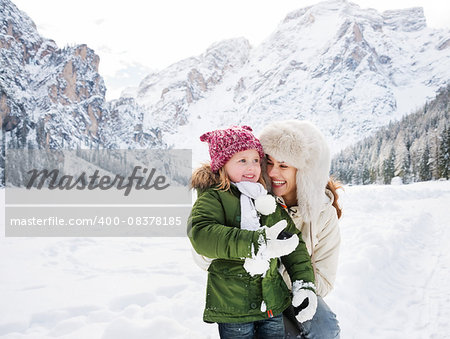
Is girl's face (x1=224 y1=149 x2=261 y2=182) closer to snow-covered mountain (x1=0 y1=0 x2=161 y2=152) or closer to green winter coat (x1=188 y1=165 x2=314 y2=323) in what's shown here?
green winter coat (x1=188 y1=165 x2=314 y2=323)

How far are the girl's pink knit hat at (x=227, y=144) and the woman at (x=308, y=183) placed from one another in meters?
0.24

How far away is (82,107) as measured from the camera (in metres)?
145

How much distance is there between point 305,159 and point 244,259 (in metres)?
0.90

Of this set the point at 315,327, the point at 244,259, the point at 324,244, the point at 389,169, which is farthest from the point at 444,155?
the point at 244,259

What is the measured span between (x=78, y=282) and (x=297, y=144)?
3560 millimetres

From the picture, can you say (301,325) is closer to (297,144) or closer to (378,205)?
(297,144)

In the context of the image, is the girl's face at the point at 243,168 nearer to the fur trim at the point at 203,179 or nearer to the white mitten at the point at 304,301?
the fur trim at the point at 203,179

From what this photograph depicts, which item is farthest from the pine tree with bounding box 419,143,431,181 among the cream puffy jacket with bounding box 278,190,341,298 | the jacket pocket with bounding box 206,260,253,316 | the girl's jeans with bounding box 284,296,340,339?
the jacket pocket with bounding box 206,260,253,316

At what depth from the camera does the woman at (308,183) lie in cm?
239

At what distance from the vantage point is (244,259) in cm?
197

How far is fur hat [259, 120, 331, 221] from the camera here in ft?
7.83

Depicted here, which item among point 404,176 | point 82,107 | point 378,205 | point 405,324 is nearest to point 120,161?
point 82,107

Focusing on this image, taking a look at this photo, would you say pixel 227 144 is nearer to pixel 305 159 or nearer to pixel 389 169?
pixel 305 159

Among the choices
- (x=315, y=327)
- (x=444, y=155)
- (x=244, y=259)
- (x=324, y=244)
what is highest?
(x=244, y=259)
